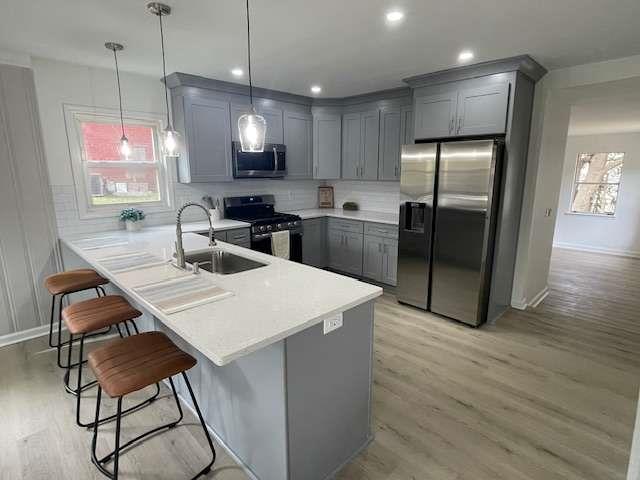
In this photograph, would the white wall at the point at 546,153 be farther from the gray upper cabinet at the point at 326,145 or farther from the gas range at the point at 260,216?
the gas range at the point at 260,216

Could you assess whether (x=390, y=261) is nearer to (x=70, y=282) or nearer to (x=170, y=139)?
(x=170, y=139)

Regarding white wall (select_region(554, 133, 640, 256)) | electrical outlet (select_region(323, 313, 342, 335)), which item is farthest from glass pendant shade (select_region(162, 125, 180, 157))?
white wall (select_region(554, 133, 640, 256))

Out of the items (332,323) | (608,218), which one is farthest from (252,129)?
(608,218)

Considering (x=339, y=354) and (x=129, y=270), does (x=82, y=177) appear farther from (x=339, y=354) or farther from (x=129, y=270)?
(x=339, y=354)

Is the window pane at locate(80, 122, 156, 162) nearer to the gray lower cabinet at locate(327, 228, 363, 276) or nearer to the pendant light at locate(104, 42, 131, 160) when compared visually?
the pendant light at locate(104, 42, 131, 160)

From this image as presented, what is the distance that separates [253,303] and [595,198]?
7983mm

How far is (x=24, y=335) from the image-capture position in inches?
124

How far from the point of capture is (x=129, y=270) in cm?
209

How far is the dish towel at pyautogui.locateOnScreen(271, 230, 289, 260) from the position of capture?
4.14m

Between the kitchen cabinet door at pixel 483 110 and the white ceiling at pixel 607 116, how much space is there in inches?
64.9

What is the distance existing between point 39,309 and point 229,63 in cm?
291

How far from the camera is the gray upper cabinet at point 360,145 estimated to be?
14.8ft

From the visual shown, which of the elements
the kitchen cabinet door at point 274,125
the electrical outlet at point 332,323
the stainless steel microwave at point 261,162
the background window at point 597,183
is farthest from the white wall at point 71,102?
the background window at point 597,183

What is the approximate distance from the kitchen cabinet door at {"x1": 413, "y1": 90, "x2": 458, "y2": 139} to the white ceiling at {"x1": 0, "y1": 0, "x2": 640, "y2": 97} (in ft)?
1.00
